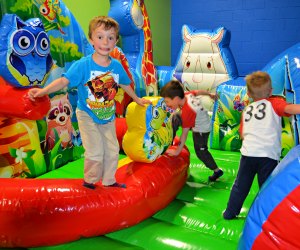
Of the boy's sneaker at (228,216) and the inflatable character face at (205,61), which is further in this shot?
the inflatable character face at (205,61)

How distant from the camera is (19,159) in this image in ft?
6.65

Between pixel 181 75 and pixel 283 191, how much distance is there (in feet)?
9.50

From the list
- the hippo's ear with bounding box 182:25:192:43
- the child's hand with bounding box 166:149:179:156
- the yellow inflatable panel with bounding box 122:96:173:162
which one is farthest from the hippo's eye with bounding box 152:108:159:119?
the hippo's ear with bounding box 182:25:192:43

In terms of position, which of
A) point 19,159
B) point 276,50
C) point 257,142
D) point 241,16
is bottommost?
point 19,159

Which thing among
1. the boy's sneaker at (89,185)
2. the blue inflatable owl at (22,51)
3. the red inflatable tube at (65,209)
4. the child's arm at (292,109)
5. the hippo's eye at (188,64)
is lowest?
the red inflatable tube at (65,209)

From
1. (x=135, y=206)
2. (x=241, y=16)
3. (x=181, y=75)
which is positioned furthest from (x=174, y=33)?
(x=135, y=206)

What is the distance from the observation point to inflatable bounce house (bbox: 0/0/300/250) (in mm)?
1482

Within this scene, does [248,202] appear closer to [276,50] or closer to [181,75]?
[181,75]

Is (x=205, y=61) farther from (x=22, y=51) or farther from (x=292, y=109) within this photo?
(x=22, y=51)

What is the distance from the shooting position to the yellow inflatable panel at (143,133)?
1.98m

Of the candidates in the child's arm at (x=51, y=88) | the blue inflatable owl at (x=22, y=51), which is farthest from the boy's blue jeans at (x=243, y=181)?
the blue inflatable owl at (x=22, y=51)

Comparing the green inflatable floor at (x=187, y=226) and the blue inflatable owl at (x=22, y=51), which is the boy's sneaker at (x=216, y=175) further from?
the blue inflatable owl at (x=22, y=51)

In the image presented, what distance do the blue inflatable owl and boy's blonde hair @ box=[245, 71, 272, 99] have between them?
116cm

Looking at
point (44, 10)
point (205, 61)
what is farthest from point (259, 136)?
point (205, 61)
